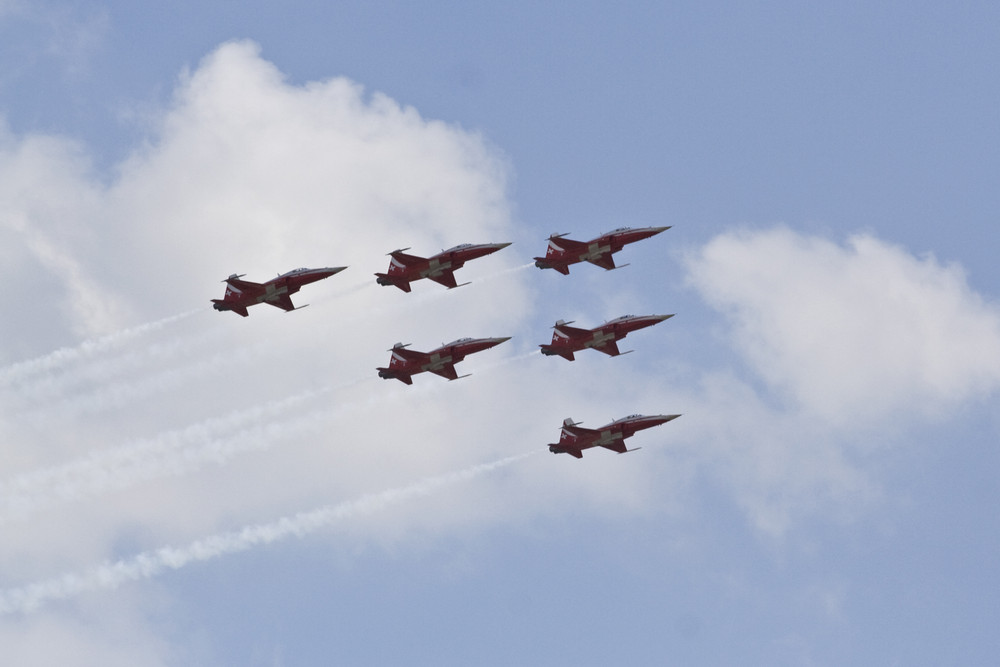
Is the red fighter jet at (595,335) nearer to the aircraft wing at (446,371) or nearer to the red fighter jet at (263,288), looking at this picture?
the aircraft wing at (446,371)

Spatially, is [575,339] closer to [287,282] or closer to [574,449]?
[574,449]

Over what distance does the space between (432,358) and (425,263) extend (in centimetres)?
871

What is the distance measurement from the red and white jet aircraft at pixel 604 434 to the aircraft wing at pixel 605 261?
1454 cm

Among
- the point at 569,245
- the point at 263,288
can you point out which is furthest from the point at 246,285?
the point at 569,245

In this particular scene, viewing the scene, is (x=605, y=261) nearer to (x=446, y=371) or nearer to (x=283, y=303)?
(x=446, y=371)

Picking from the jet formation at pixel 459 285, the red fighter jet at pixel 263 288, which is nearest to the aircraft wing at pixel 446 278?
the jet formation at pixel 459 285

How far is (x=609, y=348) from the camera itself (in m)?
163

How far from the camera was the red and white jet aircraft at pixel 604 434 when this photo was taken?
162250mm

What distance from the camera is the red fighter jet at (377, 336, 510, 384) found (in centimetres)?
15788

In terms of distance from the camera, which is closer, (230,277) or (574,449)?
(230,277)

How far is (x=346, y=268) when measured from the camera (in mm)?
151875

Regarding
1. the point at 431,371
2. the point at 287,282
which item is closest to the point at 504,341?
the point at 431,371

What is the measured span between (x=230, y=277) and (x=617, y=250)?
3579 cm

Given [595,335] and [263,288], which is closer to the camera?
[263,288]
